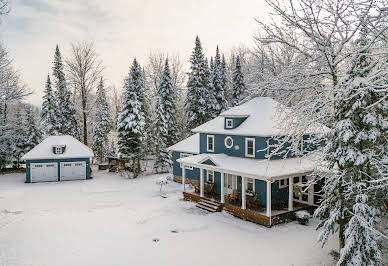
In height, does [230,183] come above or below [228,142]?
below

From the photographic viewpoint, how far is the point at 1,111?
3769 centimetres

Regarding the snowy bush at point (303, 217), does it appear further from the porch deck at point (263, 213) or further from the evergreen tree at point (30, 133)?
the evergreen tree at point (30, 133)

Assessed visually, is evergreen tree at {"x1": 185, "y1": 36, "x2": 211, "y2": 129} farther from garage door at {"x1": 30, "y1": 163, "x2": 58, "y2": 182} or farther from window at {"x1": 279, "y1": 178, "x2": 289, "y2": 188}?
window at {"x1": 279, "y1": 178, "x2": 289, "y2": 188}

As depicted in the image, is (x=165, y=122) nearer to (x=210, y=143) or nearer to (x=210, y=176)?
(x=210, y=143)

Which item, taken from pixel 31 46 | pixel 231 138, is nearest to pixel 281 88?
pixel 231 138

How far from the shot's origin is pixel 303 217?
644 inches

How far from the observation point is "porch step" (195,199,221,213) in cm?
1902

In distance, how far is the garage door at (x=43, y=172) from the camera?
29.7 meters

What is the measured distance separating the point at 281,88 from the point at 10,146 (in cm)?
3605

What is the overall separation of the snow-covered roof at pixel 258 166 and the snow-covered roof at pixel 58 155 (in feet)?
52.3

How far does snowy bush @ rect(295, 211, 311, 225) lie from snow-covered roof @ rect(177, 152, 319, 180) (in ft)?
7.28

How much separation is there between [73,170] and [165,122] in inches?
472

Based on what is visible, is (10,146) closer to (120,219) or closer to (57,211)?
(57,211)

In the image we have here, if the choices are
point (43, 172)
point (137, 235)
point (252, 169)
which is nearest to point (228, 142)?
point (252, 169)
